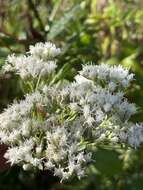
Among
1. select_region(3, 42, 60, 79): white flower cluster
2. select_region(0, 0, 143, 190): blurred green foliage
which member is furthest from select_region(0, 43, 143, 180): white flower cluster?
select_region(0, 0, 143, 190): blurred green foliage

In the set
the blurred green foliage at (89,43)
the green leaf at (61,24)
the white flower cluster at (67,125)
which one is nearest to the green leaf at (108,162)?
the blurred green foliage at (89,43)

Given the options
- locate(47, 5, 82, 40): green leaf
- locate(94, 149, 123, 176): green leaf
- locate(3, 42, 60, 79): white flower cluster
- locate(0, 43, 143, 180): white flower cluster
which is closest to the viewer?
locate(0, 43, 143, 180): white flower cluster

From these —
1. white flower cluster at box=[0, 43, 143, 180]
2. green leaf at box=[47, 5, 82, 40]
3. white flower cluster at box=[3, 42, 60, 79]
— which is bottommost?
white flower cluster at box=[0, 43, 143, 180]

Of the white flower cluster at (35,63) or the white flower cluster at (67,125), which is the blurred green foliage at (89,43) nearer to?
the white flower cluster at (35,63)

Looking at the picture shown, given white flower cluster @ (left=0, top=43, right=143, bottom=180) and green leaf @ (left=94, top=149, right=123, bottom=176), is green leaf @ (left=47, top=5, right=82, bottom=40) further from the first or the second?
white flower cluster @ (left=0, top=43, right=143, bottom=180)

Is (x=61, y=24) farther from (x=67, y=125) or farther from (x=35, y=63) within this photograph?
(x=67, y=125)

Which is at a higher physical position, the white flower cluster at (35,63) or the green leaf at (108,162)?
the white flower cluster at (35,63)

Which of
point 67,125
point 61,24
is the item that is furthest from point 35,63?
point 61,24

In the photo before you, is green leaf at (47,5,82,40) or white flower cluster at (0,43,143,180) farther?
green leaf at (47,5,82,40)
